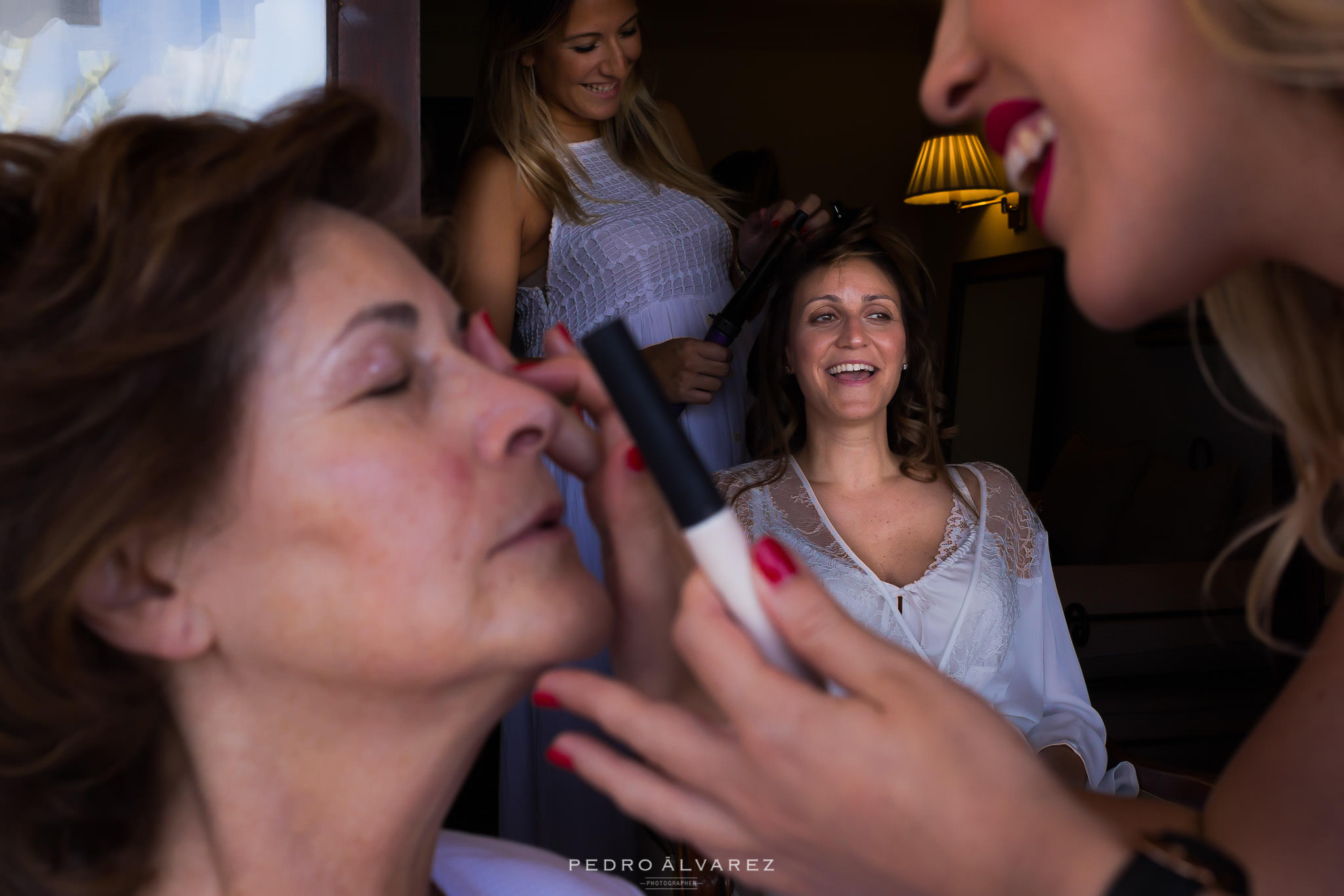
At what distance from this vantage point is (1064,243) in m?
0.71

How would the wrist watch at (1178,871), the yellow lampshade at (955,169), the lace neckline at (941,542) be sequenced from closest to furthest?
the wrist watch at (1178,871) < the lace neckline at (941,542) < the yellow lampshade at (955,169)

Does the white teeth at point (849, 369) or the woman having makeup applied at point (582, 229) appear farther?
the white teeth at point (849, 369)

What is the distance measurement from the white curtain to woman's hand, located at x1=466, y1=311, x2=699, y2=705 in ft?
1.66

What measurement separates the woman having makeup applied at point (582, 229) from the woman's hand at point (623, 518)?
33.4 inches

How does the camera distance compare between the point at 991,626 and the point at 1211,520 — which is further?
the point at 1211,520

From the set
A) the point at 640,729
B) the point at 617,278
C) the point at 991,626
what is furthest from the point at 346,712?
the point at 991,626

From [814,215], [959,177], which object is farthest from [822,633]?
[959,177]

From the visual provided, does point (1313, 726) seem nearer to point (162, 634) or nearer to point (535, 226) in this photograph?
point (162, 634)

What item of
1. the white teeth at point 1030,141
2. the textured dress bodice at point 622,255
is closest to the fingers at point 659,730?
the white teeth at point 1030,141

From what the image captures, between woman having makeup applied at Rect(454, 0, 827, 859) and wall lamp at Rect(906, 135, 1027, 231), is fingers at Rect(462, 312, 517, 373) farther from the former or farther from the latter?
wall lamp at Rect(906, 135, 1027, 231)

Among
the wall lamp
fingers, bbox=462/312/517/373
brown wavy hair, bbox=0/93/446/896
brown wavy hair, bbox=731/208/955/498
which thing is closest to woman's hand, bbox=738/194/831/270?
brown wavy hair, bbox=731/208/955/498

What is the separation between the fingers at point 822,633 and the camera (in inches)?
24.0

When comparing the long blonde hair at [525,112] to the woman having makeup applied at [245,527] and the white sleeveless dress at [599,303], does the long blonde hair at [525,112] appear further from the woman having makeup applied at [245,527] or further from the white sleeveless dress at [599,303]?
the woman having makeup applied at [245,527]

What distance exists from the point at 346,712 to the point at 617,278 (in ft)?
3.99
